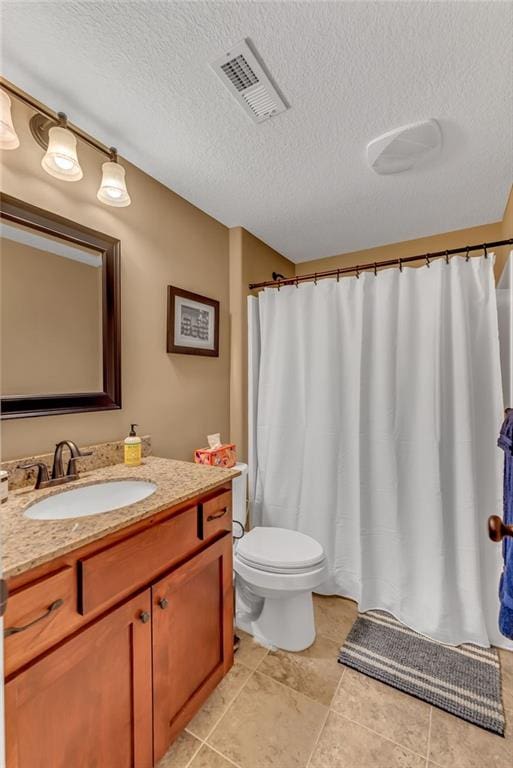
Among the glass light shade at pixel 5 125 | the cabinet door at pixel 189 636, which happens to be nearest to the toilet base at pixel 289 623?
the cabinet door at pixel 189 636

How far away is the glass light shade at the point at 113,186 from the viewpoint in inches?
53.5

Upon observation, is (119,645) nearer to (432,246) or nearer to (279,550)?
(279,550)

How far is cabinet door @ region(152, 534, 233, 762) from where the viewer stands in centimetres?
106

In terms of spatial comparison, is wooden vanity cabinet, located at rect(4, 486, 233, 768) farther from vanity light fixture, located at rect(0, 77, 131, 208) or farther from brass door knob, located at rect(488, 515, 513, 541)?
vanity light fixture, located at rect(0, 77, 131, 208)

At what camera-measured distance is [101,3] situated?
951 mm

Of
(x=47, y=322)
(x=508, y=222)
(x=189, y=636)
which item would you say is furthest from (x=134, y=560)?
(x=508, y=222)

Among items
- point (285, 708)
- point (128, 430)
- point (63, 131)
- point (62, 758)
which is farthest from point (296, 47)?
point (285, 708)

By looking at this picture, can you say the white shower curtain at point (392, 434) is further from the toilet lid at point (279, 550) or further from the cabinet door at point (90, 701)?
the cabinet door at point (90, 701)

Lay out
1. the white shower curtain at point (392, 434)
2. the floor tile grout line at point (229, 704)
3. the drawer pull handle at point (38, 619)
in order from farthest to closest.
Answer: the white shower curtain at point (392, 434)
the floor tile grout line at point (229, 704)
the drawer pull handle at point (38, 619)

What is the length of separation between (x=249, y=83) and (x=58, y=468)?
1.54 m

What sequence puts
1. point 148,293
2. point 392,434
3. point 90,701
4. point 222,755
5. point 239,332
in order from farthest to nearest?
point 239,332, point 392,434, point 148,293, point 222,755, point 90,701

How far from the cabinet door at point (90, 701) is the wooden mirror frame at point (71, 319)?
75 centimetres

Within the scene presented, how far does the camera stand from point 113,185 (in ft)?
4.49

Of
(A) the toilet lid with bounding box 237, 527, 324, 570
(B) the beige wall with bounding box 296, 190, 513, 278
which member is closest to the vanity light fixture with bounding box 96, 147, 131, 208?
(A) the toilet lid with bounding box 237, 527, 324, 570
